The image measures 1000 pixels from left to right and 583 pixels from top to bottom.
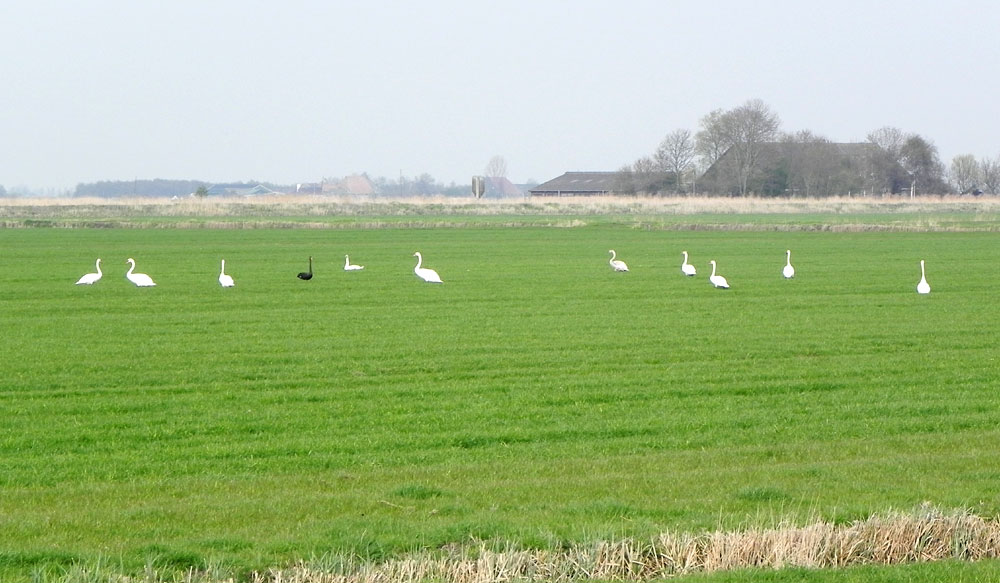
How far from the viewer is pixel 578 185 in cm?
14450

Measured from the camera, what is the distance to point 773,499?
29.1ft

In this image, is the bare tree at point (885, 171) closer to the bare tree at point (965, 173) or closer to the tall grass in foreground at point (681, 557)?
the bare tree at point (965, 173)

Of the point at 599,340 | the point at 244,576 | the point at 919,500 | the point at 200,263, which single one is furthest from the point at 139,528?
the point at 200,263

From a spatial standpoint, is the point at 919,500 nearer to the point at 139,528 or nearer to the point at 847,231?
the point at 139,528

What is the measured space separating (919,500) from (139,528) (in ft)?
18.7

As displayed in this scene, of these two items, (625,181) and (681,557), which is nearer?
(681,557)

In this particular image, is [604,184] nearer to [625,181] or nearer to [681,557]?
[625,181]

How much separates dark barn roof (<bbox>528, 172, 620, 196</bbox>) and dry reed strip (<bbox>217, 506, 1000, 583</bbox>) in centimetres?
13024

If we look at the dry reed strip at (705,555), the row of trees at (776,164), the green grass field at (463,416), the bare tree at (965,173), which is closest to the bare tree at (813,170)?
the row of trees at (776,164)

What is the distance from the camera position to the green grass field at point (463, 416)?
27.0 feet

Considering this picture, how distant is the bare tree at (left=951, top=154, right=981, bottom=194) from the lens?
14150 cm

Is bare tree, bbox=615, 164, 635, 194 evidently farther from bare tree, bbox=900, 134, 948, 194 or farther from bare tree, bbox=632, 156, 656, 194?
bare tree, bbox=900, 134, 948, 194

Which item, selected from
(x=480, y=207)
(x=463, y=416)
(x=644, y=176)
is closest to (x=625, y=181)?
(x=644, y=176)

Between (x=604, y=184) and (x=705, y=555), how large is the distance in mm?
135258
